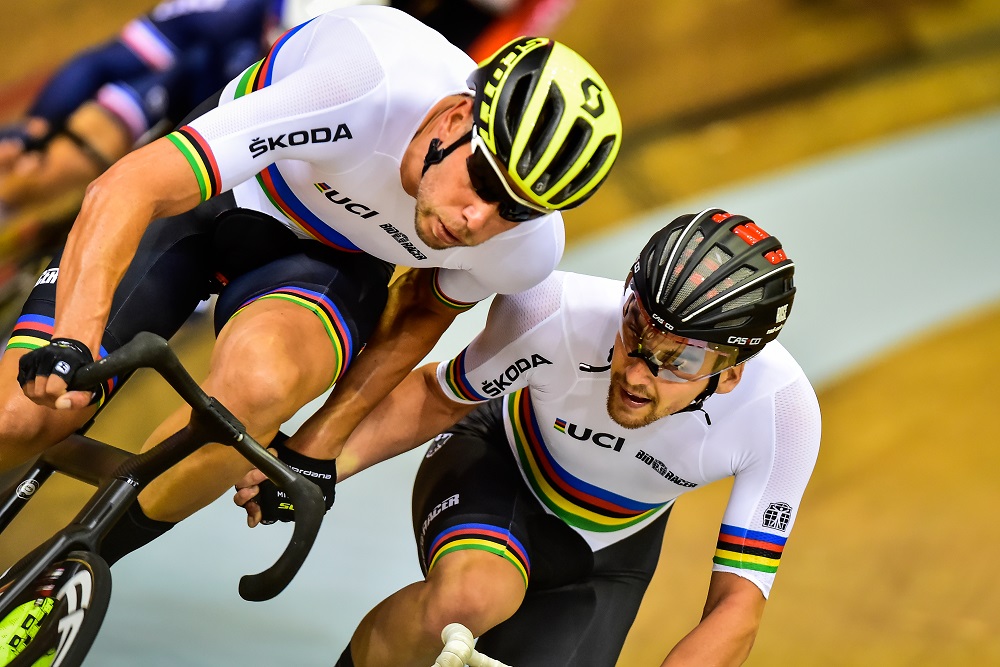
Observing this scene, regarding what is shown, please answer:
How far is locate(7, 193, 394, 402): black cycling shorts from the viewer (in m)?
2.59

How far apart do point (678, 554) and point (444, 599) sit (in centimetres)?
176

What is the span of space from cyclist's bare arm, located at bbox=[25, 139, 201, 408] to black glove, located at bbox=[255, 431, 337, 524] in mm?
574

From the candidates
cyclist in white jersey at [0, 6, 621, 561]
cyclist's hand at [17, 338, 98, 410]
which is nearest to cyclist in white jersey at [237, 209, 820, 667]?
cyclist in white jersey at [0, 6, 621, 561]

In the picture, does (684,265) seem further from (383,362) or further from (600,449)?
(383,362)

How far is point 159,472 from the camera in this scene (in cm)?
223

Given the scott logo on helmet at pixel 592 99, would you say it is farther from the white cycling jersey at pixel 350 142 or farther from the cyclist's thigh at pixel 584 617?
the cyclist's thigh at pixel 584 617

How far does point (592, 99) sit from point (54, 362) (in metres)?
1.15

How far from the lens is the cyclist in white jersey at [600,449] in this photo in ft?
8.09

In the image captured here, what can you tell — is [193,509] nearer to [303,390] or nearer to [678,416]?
[303,390]

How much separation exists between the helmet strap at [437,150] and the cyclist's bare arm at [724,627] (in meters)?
1.11

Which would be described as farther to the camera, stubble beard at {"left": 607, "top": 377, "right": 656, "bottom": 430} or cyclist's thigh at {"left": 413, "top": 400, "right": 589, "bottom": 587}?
cyclist's thigh at {"left": 413, "top": 400, "right": 589, "bottom": 587}

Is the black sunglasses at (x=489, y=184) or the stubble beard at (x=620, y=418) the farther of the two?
the stubble beard at (x=620, y=418)

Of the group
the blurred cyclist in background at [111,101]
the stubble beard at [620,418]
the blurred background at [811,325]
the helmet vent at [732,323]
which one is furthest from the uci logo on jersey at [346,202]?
the blurred cyclist in background at [111,101]

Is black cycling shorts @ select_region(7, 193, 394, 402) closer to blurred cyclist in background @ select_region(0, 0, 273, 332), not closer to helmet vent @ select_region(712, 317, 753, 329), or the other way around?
helmet vent @ select_region(712, 317, 753, 329)
